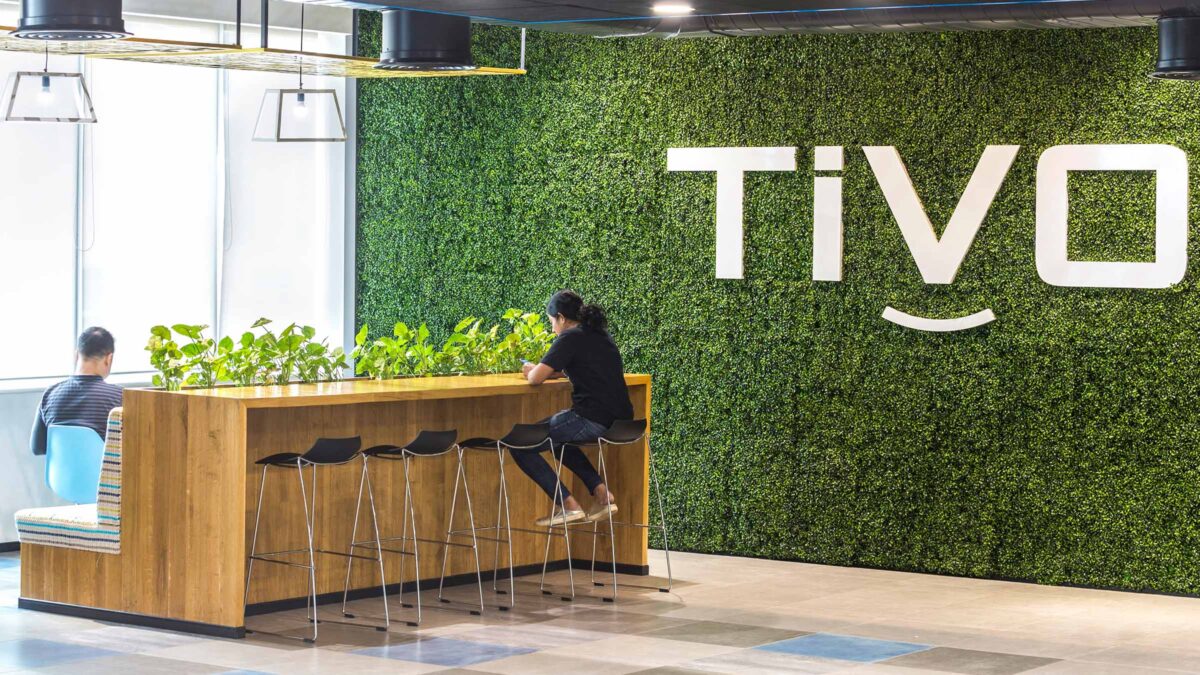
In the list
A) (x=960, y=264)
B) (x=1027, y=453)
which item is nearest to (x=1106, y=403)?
(x=1027, y=453)

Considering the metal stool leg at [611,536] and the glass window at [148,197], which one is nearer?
the metal stool leg at [611,536]

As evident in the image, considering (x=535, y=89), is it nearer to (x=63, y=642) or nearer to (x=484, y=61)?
(x=484, y=61)

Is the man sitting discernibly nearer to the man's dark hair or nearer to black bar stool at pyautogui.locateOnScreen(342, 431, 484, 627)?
the man's dark hair

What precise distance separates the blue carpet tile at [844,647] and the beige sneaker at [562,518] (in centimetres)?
146

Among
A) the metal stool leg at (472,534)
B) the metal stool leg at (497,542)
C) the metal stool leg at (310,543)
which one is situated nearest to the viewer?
the metal stool leg at (310,543)

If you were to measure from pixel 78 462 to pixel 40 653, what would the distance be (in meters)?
1.62

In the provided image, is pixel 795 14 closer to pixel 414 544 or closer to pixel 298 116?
pixel 298 116

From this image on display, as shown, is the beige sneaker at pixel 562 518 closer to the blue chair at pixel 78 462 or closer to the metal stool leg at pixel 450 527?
the metal stool leg at pixel 450 527

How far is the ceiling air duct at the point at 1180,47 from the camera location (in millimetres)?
7691

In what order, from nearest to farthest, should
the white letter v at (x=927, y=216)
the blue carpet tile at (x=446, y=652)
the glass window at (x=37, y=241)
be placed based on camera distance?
the blue carpet tile at (x=446, y=652) < the white letter v at (x=927, y=216) < the glass window at (x=37, y=241)

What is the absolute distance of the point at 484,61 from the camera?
10.9m

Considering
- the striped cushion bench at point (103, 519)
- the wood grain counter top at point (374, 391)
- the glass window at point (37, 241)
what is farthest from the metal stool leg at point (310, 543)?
the glass window at point (37, 241)

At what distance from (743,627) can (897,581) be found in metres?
1.62

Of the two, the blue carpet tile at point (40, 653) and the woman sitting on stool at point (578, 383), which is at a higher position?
the woman sitting on stool at point (578, 383)
